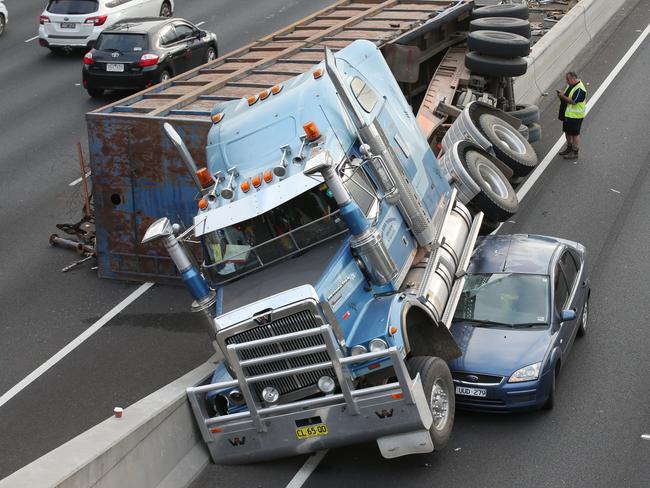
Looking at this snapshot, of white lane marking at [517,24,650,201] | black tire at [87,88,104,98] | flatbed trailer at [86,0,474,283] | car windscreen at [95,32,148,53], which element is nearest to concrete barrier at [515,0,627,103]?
white lane marking at [517,24,650,201]

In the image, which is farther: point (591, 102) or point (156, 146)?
point (591, 102)

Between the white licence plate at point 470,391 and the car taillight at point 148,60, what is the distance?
14730 mm

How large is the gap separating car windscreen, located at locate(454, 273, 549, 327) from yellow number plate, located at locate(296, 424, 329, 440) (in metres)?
2.77

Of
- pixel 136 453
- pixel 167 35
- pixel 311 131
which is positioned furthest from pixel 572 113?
pixel 136 453

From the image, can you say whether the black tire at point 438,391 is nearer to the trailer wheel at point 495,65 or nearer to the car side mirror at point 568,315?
the car side mirror at point 568,315

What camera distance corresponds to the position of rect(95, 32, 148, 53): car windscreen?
982 inches

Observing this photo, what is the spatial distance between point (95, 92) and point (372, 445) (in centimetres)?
1590

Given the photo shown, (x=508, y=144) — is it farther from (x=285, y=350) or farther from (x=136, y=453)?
(x=136, y=453)

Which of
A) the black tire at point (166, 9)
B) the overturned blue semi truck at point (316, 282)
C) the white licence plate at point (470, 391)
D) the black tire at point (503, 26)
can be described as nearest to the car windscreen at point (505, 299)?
the overturned blue semi truck at point (316, 282)

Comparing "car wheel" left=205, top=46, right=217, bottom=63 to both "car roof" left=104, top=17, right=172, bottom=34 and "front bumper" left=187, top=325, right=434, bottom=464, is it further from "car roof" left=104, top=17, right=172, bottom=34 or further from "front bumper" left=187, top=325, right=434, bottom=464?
"front bumper" left=187, top=325, right=434, bottom=464

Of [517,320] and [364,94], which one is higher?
[364,94]

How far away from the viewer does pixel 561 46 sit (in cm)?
2603

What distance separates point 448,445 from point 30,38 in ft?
75.3

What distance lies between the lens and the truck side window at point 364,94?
1344 cm
